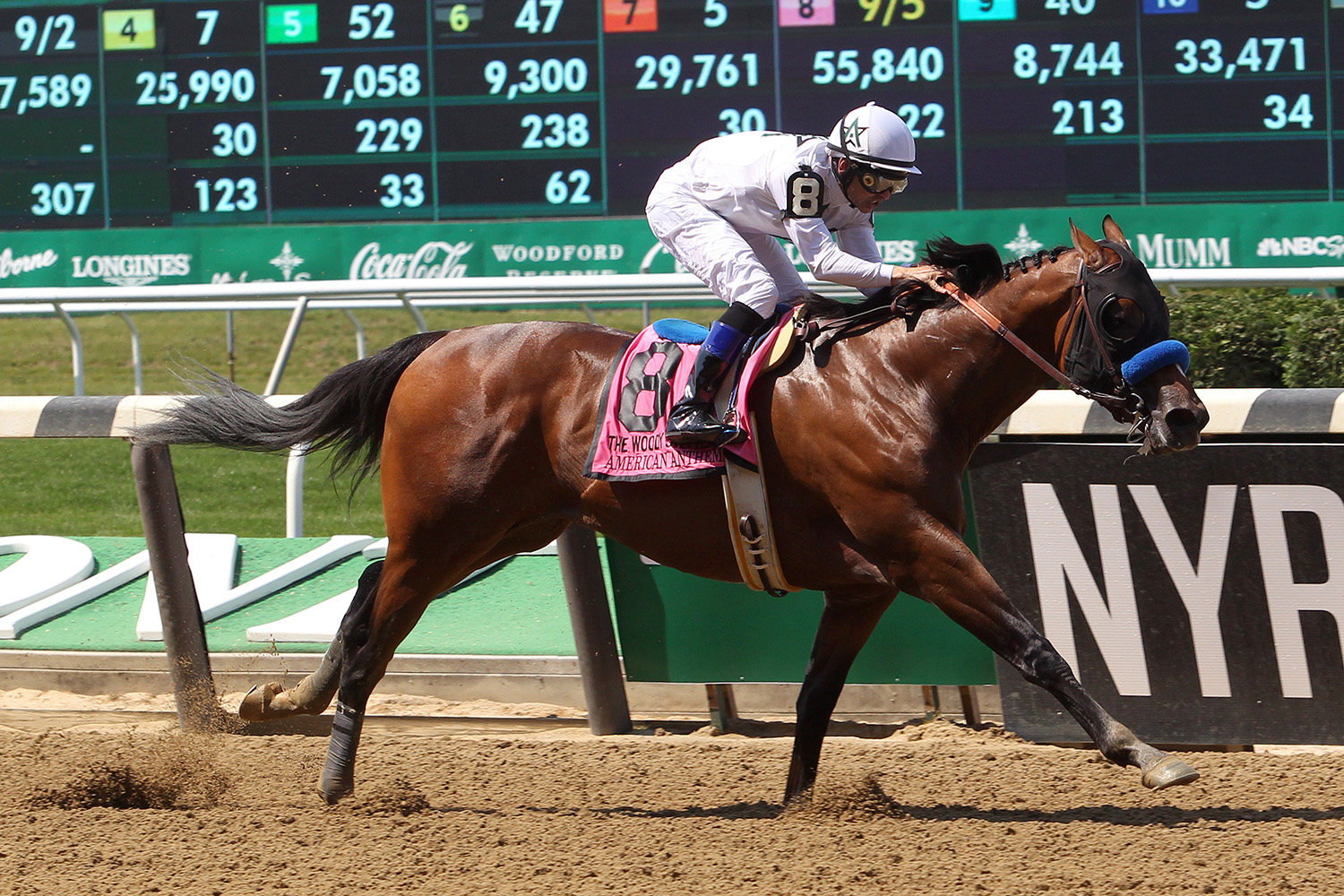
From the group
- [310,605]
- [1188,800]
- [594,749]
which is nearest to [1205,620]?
[1188,800]

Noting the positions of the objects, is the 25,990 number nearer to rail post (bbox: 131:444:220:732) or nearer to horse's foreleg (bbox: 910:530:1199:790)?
rail post (bbox: 131:444:220:732)

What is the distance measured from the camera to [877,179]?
3.67 metres

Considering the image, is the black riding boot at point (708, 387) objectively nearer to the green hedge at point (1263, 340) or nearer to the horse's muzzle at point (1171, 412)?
the horse's muzzle at point (1171, 412)

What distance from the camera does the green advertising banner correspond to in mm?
12664

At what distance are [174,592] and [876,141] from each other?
2.73 metres

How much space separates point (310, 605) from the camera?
5145mm

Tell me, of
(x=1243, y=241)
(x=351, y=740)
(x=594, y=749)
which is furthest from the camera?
(x=1243, y=241)

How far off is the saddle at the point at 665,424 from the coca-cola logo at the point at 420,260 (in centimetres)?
983

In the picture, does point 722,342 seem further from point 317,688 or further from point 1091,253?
point 317,688

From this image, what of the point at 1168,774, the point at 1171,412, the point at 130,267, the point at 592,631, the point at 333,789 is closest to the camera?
the point at 1168,774

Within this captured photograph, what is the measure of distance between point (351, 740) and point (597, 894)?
3.91 ft

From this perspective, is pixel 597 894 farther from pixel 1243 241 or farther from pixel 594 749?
pixel 1243 241

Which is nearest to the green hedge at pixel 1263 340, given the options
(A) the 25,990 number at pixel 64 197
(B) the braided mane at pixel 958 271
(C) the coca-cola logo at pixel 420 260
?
(B) the braided mane at pixel 958 271

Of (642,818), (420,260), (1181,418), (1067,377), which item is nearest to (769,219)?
(1067,377)
